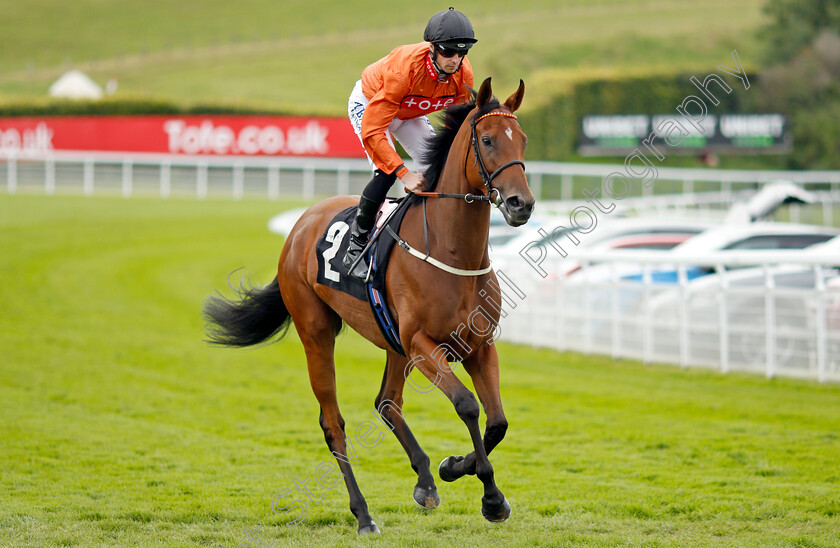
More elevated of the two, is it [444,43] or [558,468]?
[444,43]

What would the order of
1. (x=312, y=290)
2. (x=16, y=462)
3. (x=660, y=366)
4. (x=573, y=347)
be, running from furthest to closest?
(x=573, y=347) < (x=660, y=366) < (x=16, y=462) < (x=312, y=290)

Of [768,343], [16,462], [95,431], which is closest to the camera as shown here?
[16,462]

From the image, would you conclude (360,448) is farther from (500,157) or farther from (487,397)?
(500,157)

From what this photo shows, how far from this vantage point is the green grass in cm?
438

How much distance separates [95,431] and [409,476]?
95.0 inches

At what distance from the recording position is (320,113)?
30094mm

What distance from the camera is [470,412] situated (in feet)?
13.0

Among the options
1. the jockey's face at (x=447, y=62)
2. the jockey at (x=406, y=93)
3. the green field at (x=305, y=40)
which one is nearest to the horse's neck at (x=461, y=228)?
the jockey at (x=406, y=93)

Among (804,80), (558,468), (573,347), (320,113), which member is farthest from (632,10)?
(558,468)

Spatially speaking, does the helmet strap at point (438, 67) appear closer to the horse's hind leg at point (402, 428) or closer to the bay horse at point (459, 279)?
the bay horse at point (459, 279)

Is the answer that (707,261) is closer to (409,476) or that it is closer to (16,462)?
(409,476)

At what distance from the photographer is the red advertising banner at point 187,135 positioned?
2814 cm

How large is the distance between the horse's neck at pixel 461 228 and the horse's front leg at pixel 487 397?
424mm

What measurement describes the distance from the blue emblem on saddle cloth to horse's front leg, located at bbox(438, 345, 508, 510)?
0.46m
